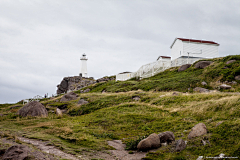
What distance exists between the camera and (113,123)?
16.1 m

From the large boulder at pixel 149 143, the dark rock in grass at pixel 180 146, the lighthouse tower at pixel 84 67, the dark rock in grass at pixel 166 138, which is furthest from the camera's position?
the lighthouse tower at pixel 84 67

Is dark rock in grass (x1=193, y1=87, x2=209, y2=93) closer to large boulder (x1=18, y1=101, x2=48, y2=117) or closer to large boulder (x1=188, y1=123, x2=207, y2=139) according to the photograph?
large boulder (x1=188, y1=123, x2=207, y2=139)

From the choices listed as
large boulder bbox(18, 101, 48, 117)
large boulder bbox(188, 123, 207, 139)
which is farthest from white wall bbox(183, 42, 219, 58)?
large boulder bbox(188, 123, 207, 139)

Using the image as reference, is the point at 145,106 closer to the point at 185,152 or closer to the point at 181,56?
the point at 185,152

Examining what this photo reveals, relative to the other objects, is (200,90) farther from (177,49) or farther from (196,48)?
(177,49)

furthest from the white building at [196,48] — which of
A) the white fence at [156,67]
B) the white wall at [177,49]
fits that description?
the white fence at [156,67]

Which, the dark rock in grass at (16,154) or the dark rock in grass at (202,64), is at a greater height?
the dark rock in grass at (202,64)

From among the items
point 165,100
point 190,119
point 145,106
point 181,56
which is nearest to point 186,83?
point 165,100

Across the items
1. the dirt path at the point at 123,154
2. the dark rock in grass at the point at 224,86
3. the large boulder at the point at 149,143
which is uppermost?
the dark rock in grass at the point at 224,86

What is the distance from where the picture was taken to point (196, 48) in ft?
146

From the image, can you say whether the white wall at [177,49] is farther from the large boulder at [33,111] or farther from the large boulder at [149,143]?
the large boulder at [149,143]

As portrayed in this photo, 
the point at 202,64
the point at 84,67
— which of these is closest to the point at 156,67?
the point at 202,64

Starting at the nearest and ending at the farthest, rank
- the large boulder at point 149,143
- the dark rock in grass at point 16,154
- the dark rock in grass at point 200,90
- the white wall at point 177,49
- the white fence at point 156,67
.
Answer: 1. the dark rock in grass at point 16,154
2. the large boulder at point 149,143
3. the dark rock in grass at point 200,90
4. the white fence at point 156,67
5. the white wall at point 177,49

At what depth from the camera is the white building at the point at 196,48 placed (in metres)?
43.8
